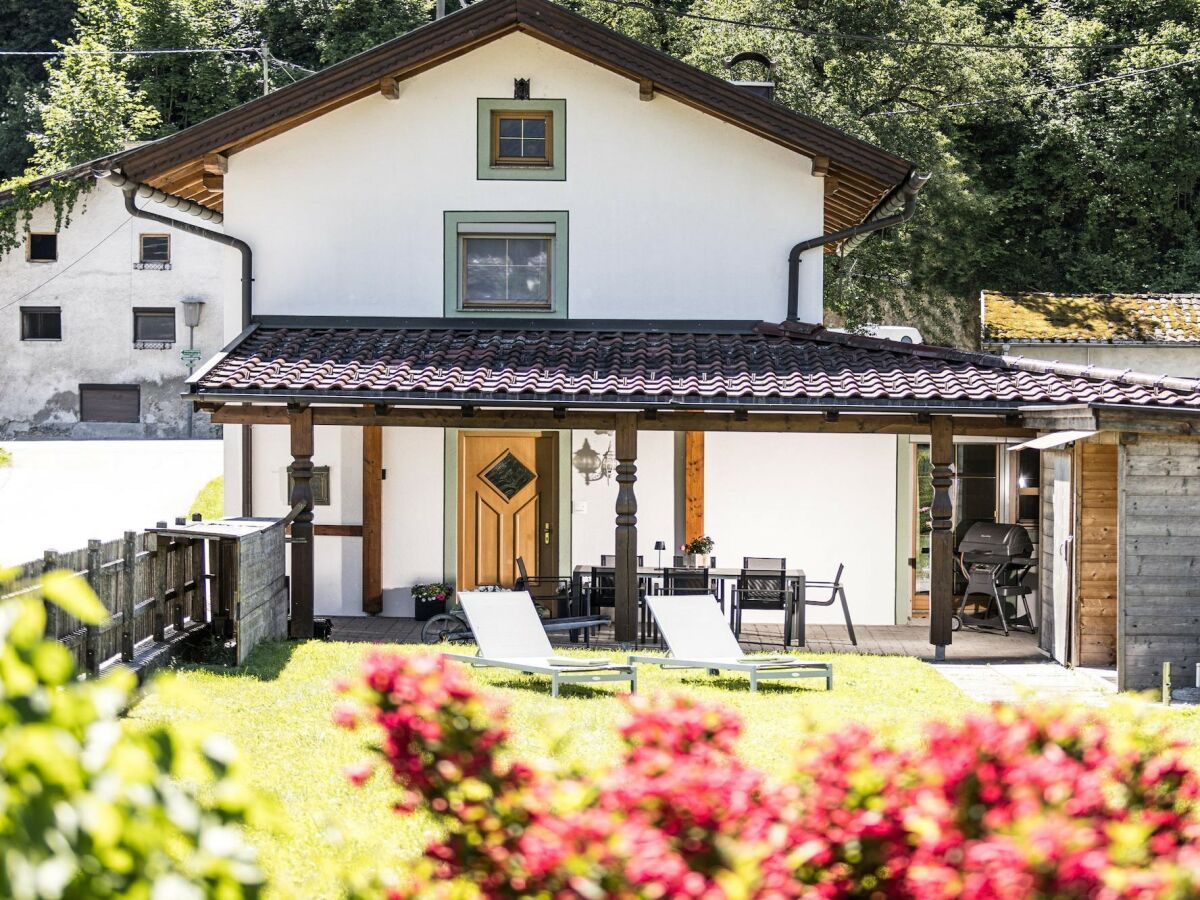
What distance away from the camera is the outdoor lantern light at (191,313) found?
33969 millimetres

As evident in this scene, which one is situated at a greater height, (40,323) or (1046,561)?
(40,323)

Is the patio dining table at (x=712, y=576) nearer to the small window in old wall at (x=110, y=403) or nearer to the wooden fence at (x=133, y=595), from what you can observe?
the wooden fence at (x=133, y=595)

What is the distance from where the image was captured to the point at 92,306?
35.5 m

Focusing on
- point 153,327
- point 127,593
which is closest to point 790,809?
point 127,593

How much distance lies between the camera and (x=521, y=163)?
1559cm

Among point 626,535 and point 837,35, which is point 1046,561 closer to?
point 626,535

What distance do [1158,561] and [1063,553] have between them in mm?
1831

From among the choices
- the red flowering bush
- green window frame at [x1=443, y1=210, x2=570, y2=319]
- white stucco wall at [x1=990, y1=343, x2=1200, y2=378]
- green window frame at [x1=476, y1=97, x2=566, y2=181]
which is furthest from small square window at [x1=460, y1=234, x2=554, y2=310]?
white stucco wall at [x1=990, y1=343, x2=1200, y2=378]

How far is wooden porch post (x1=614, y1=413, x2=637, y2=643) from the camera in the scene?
13328 mm

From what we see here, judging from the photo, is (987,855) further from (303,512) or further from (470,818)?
(303,512)

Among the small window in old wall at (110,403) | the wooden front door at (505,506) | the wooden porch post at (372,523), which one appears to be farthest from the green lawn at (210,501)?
the small window in old wall at (110,403)

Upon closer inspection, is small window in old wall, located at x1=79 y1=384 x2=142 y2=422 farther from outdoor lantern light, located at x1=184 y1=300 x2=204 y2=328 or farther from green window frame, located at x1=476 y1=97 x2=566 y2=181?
green window frame, located at x1=476 y1=97 x2=566 y2=181

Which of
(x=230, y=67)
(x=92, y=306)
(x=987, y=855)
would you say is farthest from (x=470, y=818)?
(x=230, y=67)

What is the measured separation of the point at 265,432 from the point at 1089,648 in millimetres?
8752
